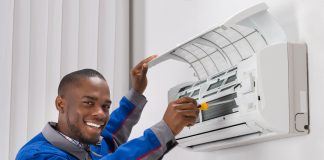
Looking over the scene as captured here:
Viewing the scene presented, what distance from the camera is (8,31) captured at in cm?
260

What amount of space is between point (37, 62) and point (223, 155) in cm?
102

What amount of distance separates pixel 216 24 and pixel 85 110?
54 centimetres

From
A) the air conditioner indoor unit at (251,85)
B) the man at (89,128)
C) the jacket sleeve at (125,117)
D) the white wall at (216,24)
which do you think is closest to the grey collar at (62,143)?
the man at (89,128)

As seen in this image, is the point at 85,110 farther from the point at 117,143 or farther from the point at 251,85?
the point at 251,85

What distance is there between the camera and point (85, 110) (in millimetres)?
1867

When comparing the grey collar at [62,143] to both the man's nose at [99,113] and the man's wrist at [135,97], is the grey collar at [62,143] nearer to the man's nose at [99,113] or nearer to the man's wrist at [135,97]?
the man's nose at [99,113]

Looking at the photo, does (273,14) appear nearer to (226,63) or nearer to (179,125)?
Result: (226,63)

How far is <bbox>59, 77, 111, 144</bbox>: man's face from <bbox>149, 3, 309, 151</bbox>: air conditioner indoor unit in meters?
0.35

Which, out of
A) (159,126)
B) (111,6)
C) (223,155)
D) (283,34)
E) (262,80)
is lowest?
(223,155)

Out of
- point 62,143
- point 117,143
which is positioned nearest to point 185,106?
point 62,143

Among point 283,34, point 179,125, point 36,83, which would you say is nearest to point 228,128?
point 179,125

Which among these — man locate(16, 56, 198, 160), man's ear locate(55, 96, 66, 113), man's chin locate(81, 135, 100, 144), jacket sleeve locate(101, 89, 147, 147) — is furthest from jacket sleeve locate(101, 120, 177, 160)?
jacket sleeve locate(101, 89, 147, 147)

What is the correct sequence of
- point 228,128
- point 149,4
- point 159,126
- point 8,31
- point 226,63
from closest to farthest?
1. point 159,126
2. point 228,128
3. point 226,63
4. point 8,31
5. point 149,4

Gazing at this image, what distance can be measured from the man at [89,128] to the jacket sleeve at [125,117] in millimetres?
103
